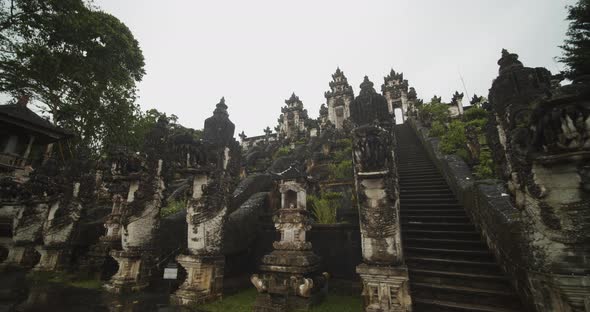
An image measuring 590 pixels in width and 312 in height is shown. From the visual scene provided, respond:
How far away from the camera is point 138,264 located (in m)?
6.14

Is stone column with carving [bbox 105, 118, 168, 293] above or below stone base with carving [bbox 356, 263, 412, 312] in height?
above

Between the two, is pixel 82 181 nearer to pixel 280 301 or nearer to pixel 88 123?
pixel 280 301

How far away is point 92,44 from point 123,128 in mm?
6232

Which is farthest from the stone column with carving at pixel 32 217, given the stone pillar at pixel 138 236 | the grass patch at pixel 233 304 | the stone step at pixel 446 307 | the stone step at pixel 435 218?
the stone step at pixel 435 218

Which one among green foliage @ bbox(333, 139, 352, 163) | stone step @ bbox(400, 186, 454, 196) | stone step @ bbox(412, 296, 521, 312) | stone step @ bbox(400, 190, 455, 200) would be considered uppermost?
green foliage @ bbox(333, 139, 352, 163)

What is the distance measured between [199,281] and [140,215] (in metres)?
2.60

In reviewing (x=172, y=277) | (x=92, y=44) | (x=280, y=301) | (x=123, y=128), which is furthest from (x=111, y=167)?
(x=92, y=44)

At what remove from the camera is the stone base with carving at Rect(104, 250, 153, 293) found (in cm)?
580

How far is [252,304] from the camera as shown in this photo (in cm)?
504

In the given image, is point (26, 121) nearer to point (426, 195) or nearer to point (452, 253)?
point (452, 253)

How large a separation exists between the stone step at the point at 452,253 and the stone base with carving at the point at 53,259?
33.2 ft

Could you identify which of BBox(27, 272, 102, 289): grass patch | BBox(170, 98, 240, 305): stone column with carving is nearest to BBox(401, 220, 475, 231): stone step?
BBox(170, 98, 240, 305): stone column with carving

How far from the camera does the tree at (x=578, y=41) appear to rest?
1274cm

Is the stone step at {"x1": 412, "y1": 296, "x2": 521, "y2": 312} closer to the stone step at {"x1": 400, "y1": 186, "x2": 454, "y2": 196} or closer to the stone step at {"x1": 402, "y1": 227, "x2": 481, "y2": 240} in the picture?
the stone step at {"x1": 402, "y1": 227, "x2": 481, "y2": 240}
